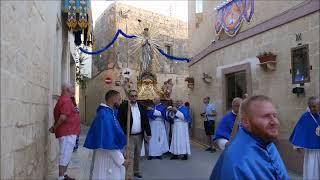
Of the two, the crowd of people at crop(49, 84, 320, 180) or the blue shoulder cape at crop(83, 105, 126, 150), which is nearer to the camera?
the crowd of people at crop(49, 84, 320, 180)

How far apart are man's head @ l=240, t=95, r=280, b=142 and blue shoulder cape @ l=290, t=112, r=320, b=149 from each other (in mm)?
4646

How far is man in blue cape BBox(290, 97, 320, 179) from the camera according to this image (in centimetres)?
684

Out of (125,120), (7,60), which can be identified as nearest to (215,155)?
(125,120)

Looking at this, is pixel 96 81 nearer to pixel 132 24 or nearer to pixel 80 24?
pixel 132 24

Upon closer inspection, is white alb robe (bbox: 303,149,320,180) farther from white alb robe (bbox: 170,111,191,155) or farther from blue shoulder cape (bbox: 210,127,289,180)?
white alb robe (bbox: 170,111,191,155)

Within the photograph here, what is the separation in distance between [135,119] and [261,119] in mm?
5490

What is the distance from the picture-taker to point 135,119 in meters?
7.96

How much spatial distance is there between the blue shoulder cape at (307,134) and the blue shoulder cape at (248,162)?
4.51 m

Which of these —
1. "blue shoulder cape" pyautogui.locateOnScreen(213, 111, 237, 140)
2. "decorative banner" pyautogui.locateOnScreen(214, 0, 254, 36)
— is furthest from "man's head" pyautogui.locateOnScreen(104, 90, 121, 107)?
"decorative banner" pyautogui.locateOnScreen(214, 0, 254, 36)

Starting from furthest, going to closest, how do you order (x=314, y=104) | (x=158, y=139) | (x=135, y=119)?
(x=158, y=139), (x=135, y=119), (x=314, y=104)

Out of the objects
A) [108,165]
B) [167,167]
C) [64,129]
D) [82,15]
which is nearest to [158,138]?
[167,167]

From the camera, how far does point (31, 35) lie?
197 inches

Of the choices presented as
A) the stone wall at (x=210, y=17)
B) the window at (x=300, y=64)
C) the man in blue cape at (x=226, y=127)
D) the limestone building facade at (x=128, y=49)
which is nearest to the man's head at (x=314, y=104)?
the man in blue cape at (x=226, y=127)

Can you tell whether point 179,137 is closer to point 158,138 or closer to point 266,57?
point 158,138
